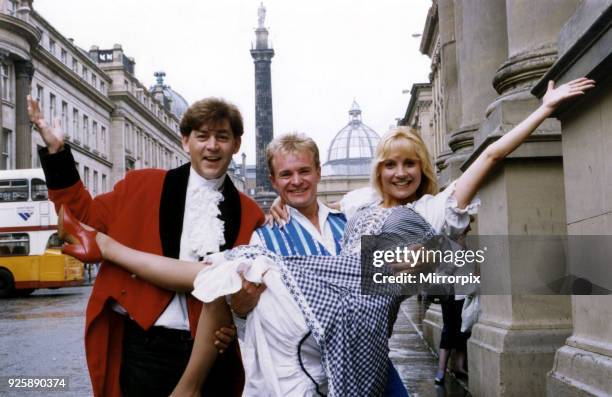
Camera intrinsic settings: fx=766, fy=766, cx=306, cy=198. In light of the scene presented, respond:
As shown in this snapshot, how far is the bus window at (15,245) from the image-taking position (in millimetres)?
26312

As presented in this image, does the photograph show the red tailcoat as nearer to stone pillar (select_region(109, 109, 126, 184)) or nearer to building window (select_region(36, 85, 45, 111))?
building window (select_region(36, 85, 45, 111))

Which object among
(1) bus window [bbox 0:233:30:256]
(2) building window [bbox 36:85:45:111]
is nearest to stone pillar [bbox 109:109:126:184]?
(2) building window [bbox 36:85:45:111]

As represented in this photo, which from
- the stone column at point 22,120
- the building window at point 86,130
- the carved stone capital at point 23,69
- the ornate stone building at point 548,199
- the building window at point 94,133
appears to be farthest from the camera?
the building window at point 94,133

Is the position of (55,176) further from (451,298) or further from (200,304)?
(451,298)

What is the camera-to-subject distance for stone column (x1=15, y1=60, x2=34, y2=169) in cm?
4406

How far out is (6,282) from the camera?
26.4m

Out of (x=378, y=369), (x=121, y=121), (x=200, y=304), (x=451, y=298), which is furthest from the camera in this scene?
(x=121, y=121)

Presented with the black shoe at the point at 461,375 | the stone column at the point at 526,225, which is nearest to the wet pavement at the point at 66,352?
the black shoe at the point at 461,375

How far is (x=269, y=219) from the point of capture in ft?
10.8

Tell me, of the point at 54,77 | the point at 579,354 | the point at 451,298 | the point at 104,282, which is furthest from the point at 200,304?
the point at 54,77

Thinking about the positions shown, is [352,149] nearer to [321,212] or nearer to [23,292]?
[23,292]

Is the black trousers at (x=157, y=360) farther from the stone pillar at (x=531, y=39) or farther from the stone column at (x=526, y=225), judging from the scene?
the stone pillar at (x=531, y=39)

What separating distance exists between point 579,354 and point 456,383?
10.7ft

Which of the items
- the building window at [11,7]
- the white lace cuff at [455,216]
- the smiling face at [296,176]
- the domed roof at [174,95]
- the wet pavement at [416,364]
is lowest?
the wet pavement at [416,364]
